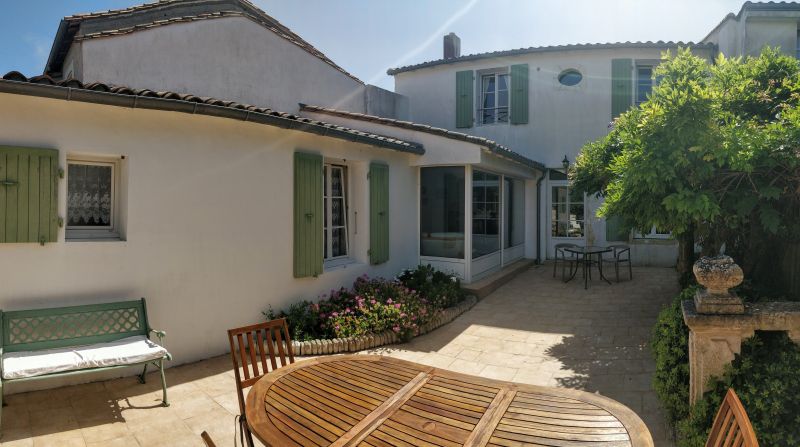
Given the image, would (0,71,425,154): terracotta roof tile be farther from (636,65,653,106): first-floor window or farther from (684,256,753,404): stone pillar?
(636,65,653,106): first-floor window

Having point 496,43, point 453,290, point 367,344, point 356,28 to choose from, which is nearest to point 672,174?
point 367,344

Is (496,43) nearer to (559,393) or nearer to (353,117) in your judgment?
(353,117)

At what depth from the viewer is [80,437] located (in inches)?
139

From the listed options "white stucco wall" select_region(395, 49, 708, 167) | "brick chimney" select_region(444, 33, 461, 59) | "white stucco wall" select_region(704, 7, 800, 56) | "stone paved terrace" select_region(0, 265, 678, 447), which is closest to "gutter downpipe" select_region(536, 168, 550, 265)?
"white stucco wall" select_region(395, 49, 708, 167)

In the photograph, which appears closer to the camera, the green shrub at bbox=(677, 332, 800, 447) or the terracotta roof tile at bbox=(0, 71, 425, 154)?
the green shrub at bbox=(677, 332, 800, 447)

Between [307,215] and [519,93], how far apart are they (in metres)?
8.37

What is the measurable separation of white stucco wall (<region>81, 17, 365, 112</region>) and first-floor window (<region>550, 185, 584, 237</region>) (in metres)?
6.71

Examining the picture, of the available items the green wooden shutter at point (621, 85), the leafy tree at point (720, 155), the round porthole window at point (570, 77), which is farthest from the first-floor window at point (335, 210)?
the green wooden shutter at point (621, 85)

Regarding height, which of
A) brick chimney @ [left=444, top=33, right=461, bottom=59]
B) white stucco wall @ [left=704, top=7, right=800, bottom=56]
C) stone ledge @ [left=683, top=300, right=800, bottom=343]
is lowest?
stone ledge @ [left=683, top=300, right=800, bottom=343]

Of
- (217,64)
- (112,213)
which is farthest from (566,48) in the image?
(112,213)

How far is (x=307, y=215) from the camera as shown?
645 cm

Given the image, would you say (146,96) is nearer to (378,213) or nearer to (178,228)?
(178,228)

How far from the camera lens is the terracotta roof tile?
388 cm

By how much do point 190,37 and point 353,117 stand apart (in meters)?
3.40
